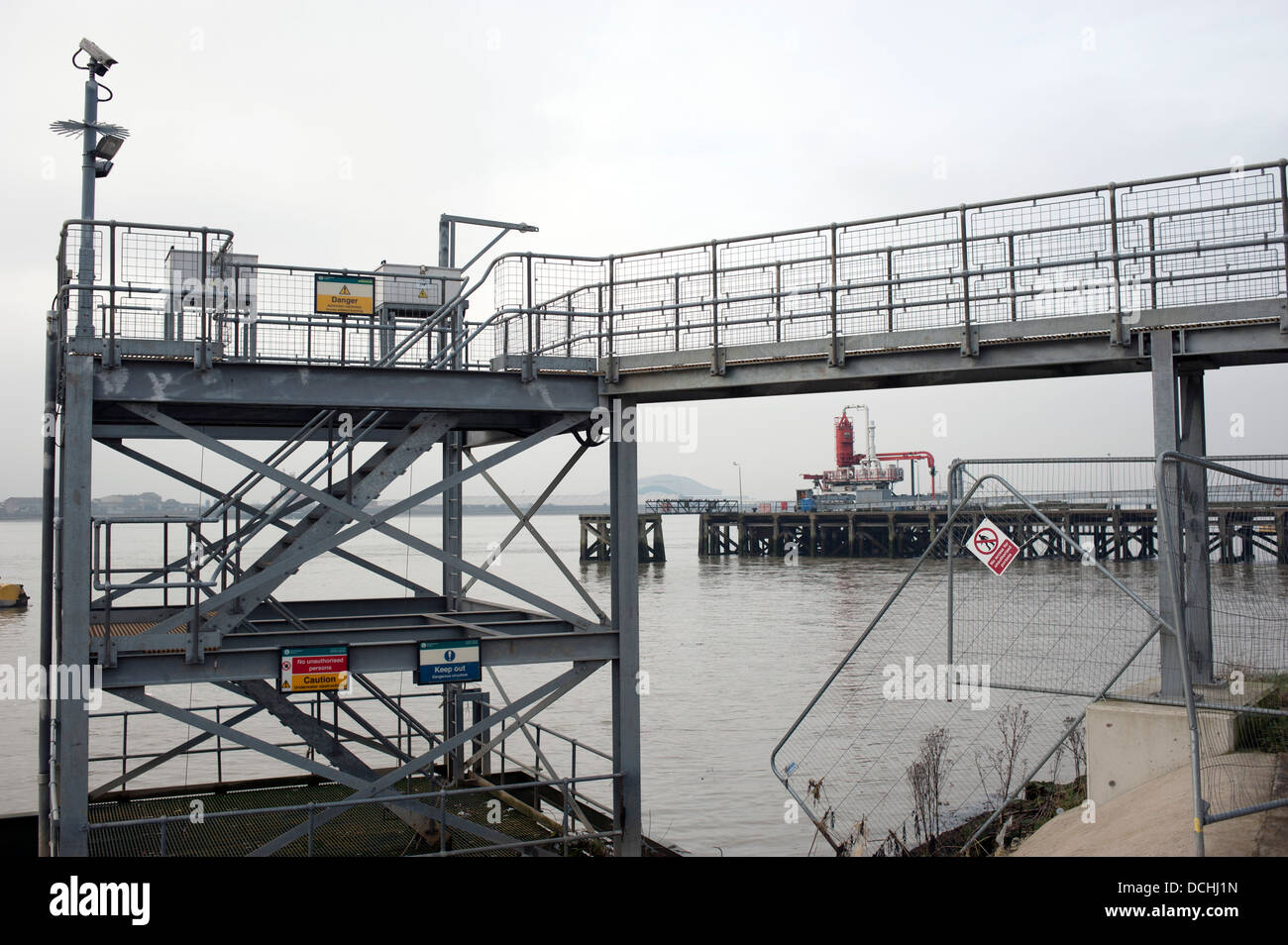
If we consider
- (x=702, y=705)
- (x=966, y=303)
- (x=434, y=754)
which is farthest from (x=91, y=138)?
(x=702, y=705)

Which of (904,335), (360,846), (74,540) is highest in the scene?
(904,335)

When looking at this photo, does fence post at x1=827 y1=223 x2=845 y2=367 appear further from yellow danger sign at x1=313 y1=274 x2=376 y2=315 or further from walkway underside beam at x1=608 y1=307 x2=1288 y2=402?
yellow danger sign at x1=313 y1=274 x2=376 y2=315

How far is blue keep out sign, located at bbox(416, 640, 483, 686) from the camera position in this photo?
12.0m

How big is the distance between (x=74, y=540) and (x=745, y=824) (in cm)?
1137

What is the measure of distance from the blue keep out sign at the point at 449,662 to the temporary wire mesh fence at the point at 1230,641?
7.08 m

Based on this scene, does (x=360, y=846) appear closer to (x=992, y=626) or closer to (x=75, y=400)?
(x=75, y=400)

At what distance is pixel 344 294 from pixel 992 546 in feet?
25.5

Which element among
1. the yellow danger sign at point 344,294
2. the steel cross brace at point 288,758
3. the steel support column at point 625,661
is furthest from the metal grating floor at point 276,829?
the yellow danger sign at point 344,294

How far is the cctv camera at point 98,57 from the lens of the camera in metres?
12.0

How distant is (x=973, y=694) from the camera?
488 inches

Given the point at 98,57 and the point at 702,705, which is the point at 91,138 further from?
the point at 702,705

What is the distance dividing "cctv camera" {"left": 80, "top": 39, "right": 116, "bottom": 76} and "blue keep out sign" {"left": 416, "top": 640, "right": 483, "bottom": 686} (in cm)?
726

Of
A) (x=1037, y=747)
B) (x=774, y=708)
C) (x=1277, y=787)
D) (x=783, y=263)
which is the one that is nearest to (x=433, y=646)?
(x=783, y=263)

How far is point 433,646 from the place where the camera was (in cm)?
1213
